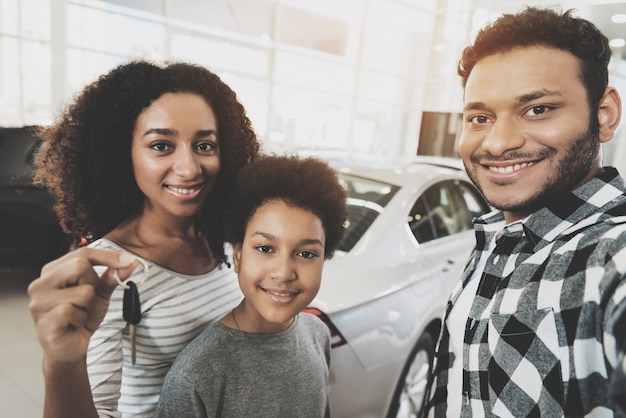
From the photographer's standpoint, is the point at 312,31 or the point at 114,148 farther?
the point at 312,31

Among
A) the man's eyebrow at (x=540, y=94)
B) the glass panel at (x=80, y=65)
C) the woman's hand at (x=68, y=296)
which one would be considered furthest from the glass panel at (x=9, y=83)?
the man's eyebrow at (x=540, y=94)

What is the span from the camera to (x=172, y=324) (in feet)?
4.00

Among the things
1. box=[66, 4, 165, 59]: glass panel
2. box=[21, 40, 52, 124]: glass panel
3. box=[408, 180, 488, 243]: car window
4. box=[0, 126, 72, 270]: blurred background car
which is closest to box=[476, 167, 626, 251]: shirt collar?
box=[408, 180, 488, 243]: car window

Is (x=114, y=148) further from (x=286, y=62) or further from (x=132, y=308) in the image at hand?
(x=286, y=62)

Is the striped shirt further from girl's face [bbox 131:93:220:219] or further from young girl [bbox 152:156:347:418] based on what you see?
girl's face [bbox 131:93:220:219]

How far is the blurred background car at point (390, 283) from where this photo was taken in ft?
6.56

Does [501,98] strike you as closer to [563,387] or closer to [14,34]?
[563,387]

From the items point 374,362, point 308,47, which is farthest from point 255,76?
point 374,362

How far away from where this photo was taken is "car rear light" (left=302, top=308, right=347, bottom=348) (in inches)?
73.5

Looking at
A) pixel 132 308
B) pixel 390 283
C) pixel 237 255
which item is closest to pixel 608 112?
pixel 237 255

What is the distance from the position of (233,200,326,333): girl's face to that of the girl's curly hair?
26 centimetres

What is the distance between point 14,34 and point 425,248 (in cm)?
787

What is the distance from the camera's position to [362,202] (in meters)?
2.69

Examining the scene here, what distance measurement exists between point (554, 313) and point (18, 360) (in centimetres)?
358
